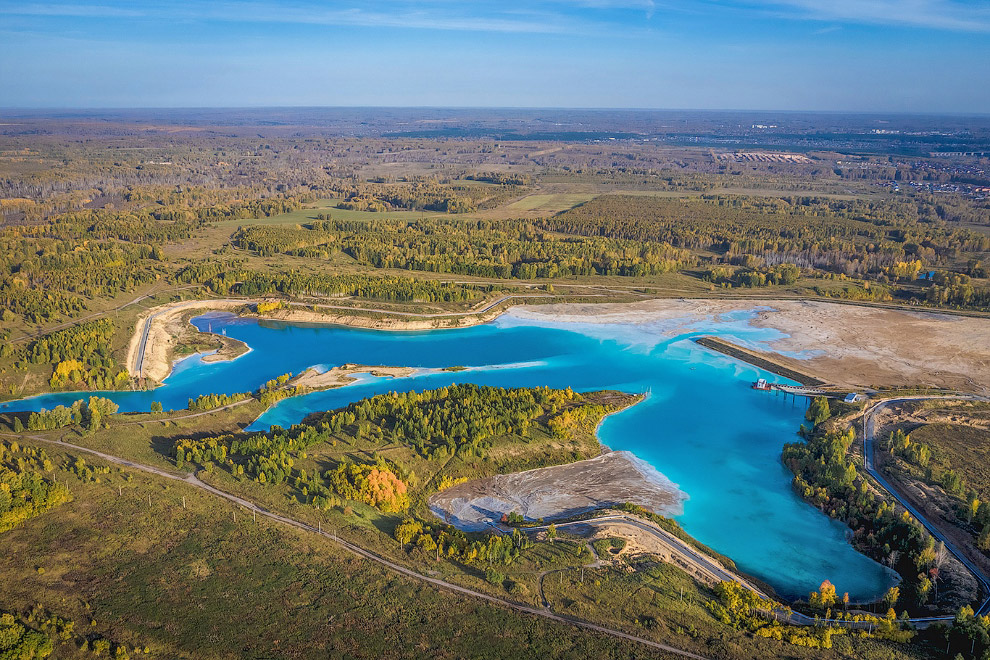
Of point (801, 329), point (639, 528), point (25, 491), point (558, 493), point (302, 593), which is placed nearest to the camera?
point (302, 593)

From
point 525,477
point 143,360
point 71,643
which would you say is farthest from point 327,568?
point 143,360

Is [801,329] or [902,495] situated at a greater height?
[801,329]

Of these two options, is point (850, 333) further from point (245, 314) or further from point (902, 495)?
point (245, 314)

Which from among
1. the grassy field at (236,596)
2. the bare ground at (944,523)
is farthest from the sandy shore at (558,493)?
the bare ground at (944,523)

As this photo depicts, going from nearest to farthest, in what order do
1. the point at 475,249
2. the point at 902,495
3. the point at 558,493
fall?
the point at 902,495, the point at 558,493, the point at 475,249

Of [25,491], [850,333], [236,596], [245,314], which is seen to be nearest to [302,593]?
[236,596]

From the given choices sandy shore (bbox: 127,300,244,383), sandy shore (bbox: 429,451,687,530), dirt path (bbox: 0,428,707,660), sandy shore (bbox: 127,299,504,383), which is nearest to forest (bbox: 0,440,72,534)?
dirt path (bbox: 0,428,707,660)

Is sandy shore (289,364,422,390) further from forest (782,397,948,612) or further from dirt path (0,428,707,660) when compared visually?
forest (782,397,948,612)
